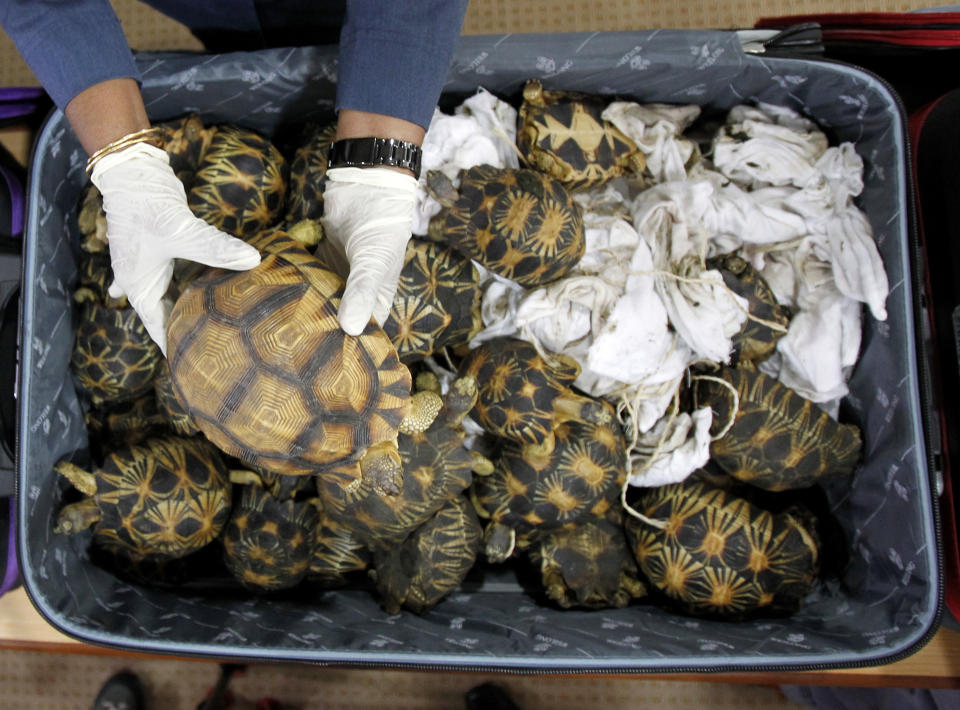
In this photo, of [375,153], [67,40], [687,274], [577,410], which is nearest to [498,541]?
[577,410]

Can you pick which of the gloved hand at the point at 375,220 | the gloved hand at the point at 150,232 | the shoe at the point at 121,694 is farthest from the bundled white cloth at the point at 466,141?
the shoe at the point at 121,694

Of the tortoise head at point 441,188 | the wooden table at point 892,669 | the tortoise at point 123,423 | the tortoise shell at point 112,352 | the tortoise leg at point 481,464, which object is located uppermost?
Result: the tortoise head at point 441,188

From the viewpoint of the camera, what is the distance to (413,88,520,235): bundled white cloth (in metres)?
1.27

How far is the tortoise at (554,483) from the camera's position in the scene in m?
1.25

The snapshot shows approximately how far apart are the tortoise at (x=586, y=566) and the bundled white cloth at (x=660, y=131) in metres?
0.73

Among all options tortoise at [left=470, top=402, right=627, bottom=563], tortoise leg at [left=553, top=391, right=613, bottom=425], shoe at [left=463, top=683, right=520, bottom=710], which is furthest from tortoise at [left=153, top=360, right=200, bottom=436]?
shoe at [left=463, top=683, right=520, bottom=710]

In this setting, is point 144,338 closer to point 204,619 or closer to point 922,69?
point 204,619

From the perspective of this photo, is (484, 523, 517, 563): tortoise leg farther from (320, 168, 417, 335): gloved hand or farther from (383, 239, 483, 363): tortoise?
(320, 168, 417, 335): gloved hand

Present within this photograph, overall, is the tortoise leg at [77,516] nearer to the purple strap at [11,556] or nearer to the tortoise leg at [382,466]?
the purple strap at [11,556]

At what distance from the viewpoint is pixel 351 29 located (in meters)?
0.97

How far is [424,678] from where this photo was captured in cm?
193

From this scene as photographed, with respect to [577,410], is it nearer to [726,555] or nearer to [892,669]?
[726,555]

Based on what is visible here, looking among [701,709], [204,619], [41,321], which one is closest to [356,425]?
[204,619]

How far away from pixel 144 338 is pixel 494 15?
1328 millimetres
